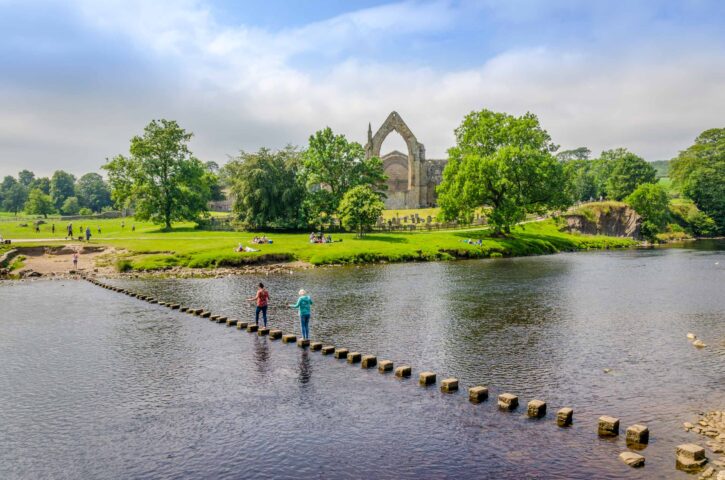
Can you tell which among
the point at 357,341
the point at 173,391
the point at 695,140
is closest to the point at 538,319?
the point at 357,341

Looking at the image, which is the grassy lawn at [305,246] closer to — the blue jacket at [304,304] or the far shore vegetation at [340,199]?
the far shore vegetation at [340,199]

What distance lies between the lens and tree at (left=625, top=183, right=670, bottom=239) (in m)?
120

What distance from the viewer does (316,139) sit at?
3765 inches

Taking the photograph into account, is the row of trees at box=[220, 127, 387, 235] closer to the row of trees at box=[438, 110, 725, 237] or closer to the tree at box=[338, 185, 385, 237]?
the tree at box=[338, 185, 385, 237]

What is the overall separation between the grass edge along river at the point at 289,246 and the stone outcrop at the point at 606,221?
13.8 meters

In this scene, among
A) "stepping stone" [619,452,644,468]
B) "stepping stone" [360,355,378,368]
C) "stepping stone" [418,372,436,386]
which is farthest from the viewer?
"stepping stone" [360,355,378,368]

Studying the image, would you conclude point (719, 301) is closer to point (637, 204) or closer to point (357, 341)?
point (357, 341)


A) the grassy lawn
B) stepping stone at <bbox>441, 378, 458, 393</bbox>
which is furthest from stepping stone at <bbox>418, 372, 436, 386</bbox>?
the grassy lawn

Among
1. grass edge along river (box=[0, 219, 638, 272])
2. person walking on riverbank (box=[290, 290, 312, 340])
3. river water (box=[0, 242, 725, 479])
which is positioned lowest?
river water (box=[0, 242, 725, 479])

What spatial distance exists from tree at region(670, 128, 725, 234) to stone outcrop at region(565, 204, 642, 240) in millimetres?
25993

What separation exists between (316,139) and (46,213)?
108 meters

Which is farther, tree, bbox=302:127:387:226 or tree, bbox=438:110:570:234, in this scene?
tree, bbox=302:127:387:226

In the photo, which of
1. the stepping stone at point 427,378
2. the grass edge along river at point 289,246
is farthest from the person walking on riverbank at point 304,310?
the grass edge along river at point 289,246

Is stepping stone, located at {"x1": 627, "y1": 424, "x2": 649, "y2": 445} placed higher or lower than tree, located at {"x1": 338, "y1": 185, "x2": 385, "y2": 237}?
lower
